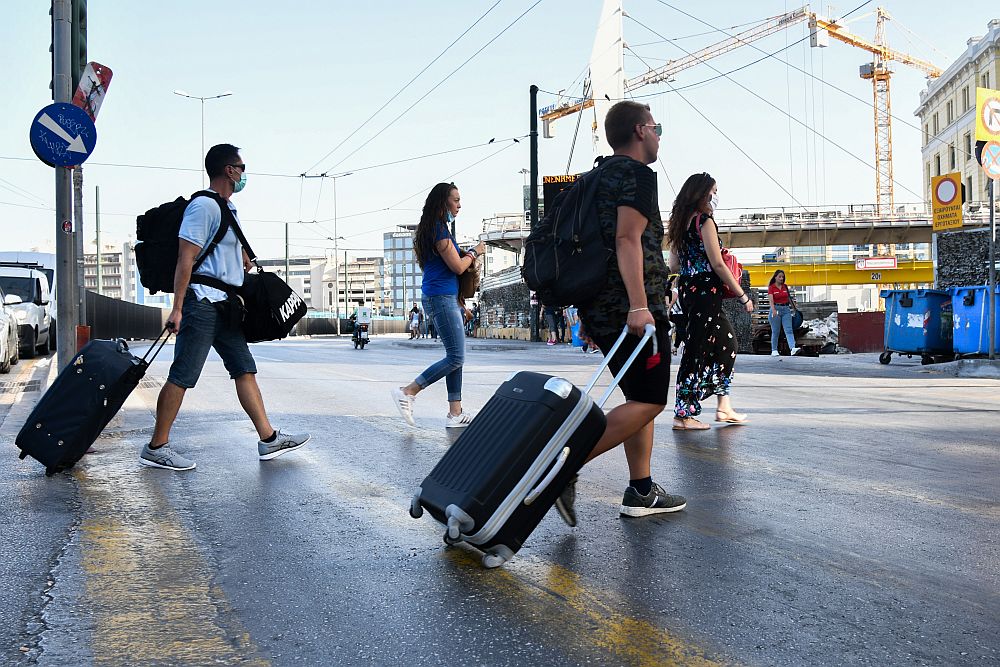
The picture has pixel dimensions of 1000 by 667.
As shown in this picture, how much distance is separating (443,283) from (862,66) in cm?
12399

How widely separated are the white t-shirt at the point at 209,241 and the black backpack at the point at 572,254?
2.24 m

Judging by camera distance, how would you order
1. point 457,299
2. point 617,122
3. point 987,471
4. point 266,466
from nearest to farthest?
point 617,122 → point 987,471 → point 266,466 → point 457,299

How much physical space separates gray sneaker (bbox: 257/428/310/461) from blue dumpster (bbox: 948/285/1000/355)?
36.0 ft

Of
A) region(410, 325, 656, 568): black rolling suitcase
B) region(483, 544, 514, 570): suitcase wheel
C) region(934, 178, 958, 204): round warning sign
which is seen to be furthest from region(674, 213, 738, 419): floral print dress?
region(934, 178, 958, 204): round warning sign

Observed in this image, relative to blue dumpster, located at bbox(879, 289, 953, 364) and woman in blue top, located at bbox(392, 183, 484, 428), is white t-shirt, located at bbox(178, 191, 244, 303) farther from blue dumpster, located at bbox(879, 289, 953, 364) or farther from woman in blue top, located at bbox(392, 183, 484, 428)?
blue dumpster, located at bbox(879, 289, 953, 364)

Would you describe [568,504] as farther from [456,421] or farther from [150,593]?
[456,421]

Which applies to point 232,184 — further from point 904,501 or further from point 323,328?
point 323,328

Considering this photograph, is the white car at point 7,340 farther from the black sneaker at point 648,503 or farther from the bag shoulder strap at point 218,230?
the black sneaker at point 648,503

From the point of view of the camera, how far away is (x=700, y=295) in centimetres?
666

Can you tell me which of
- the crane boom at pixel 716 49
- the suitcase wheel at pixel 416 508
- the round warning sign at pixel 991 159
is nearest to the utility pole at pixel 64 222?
the suitcase wheel at pixel 416 508

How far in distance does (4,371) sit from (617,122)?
13154 mm

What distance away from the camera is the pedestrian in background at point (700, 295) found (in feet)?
21.1

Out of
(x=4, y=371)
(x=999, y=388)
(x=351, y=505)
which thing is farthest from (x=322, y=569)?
(x=4, y=371)

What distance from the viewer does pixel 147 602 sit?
2910mm
